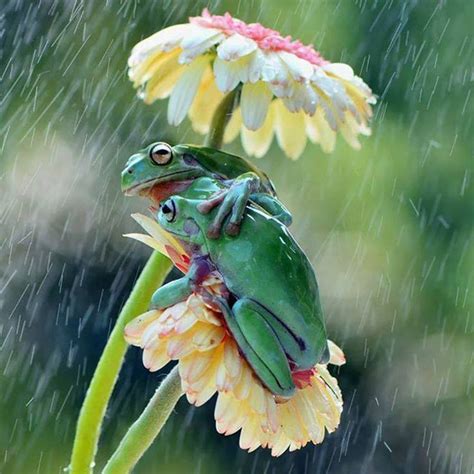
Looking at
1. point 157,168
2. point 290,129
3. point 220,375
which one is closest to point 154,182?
point 157,168

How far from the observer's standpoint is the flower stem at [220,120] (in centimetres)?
61

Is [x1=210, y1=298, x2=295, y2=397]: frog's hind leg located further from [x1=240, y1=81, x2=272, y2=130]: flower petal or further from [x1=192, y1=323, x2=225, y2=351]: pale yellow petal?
[x1=240, y1=81, x2=272, y2=130]: flower petal

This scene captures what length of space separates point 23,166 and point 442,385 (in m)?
0.80

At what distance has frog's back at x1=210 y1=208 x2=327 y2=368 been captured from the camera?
487 millimetres

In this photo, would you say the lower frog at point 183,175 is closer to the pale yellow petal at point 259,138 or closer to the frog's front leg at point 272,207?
the frog's front leg at point 272,207

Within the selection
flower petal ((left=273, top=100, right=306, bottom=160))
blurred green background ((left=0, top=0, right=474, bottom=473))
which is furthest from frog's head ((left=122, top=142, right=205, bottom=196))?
blurred green background ((left=0, top=0, right=474, bottom=473))

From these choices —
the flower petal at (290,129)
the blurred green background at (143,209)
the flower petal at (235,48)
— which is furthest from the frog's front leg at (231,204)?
the blurred green background at (143,209)

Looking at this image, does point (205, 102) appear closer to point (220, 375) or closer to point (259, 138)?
point (259, 138)

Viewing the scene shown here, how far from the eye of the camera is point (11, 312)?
1682mm

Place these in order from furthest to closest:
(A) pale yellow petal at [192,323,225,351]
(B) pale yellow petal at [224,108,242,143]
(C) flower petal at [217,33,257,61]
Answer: (B) pale yellow petal at [224,108,242,143] → (C) flower petal at [217,33,257,61] → (A) pale yellow petal at [192,323,225,351]

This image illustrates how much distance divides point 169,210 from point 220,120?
0.12 metres

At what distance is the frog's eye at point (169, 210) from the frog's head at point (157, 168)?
0.05 feet

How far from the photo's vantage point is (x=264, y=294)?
0.49 m

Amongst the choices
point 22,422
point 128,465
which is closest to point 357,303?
point 22,422
